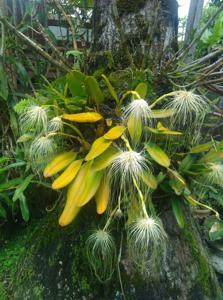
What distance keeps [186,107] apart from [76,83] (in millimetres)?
437

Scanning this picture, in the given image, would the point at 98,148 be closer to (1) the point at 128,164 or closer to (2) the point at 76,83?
(1) the point at 128,164

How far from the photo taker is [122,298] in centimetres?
135

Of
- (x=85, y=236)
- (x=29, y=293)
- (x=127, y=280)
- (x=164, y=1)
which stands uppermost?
(x=164, y=1)

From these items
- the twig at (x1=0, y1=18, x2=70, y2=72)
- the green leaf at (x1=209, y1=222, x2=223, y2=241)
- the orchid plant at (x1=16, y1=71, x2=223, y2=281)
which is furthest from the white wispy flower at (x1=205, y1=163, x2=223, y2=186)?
the green leaf at (x1=209, y1=222, x2=223, y2=241)

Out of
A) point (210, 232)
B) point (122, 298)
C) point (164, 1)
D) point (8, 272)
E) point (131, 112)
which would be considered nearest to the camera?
point (131, 112)

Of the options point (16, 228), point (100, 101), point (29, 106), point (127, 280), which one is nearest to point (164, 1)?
point (100, 101)

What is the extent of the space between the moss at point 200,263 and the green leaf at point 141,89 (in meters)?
0.67

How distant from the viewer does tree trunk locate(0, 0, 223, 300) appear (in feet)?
4.55

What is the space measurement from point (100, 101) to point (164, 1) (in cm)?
61

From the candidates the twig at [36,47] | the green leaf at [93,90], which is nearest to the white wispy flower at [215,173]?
the green leaf at [93,90]

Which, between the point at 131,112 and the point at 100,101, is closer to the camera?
the point at 131,112

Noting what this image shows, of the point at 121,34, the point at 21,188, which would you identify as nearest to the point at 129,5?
the point at 121,34

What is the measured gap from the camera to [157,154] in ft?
4.03

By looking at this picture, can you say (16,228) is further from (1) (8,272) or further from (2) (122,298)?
(2) (122,298)
